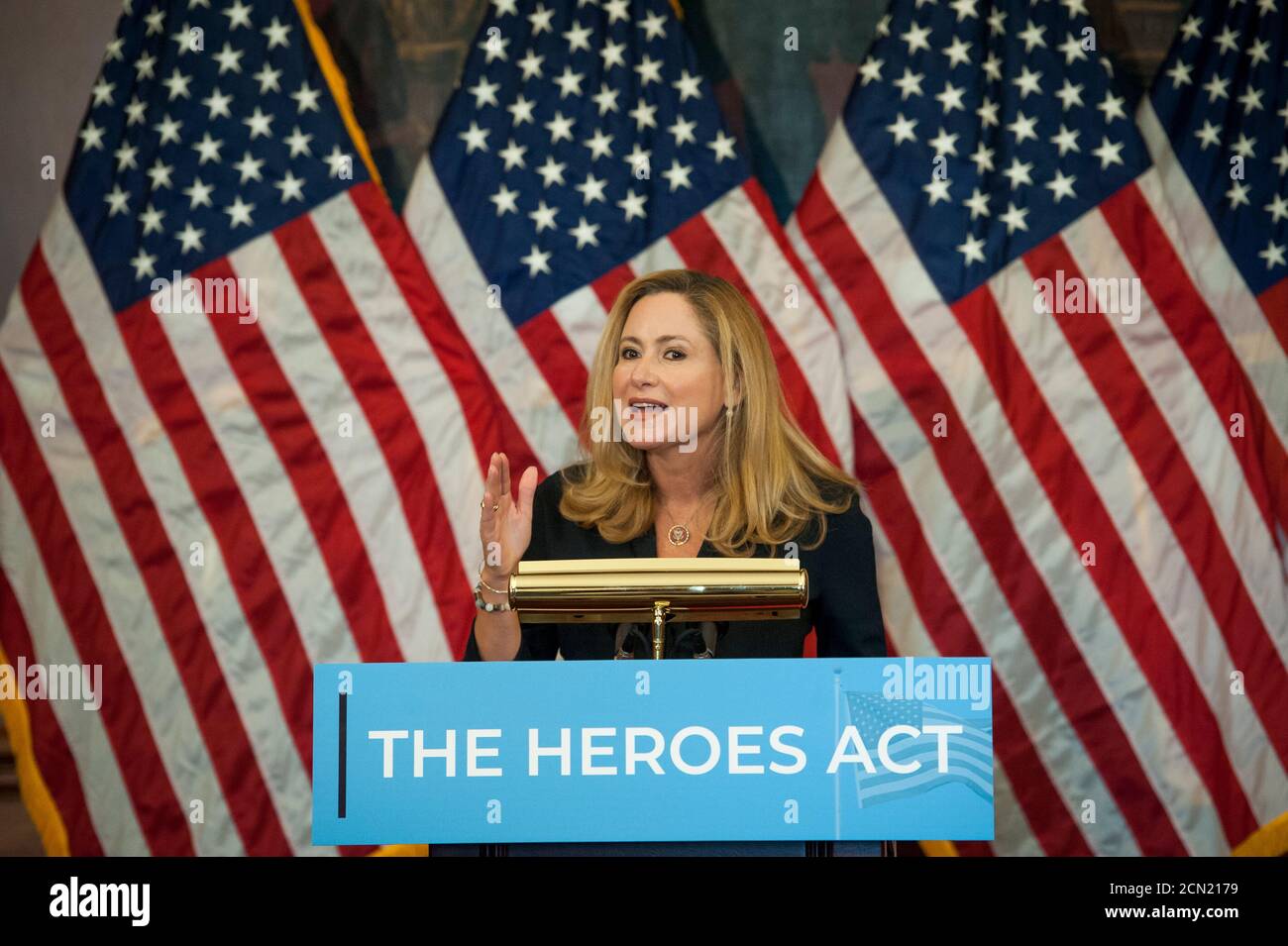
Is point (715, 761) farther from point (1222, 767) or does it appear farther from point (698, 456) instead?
point (1222, 767)

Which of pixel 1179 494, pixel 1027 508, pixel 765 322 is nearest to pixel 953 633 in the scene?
pixel 1027 508

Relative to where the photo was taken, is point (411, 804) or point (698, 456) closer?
point (411, 804)

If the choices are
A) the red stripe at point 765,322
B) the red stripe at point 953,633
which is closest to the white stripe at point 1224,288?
the red stripe at point 953,633

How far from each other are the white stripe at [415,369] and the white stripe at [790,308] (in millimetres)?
924

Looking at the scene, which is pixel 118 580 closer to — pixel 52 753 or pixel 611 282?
pixel 52 753

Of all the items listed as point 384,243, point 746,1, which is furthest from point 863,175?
point 384,243

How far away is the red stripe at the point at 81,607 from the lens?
Answer: 4.50 meters

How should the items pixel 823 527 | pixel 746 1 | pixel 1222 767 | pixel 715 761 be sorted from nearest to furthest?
pixel 715 761 → pixel 823 527 → pixel 1222 767 → pixel 746 1

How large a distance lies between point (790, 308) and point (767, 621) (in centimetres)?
164

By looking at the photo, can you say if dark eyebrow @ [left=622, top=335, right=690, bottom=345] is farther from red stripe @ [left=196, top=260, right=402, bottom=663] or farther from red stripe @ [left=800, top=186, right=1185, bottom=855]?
red stripe @ [left=196, top=260, right=402, bottom=663]

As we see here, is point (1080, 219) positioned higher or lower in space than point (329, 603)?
higher

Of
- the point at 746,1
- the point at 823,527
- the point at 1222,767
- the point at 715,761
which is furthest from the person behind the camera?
the point at 746,1

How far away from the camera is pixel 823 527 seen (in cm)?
319
